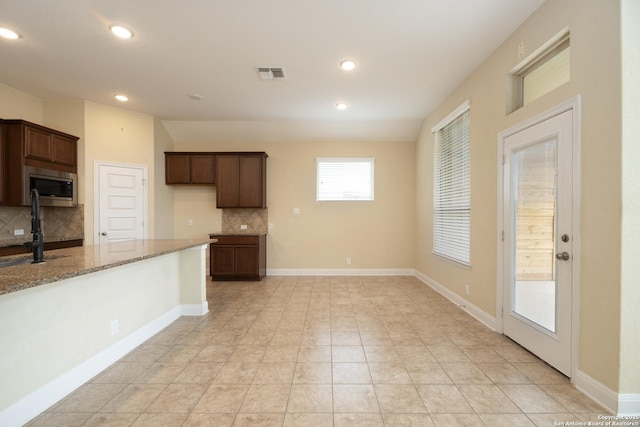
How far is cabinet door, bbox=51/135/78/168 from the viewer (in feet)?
13.3

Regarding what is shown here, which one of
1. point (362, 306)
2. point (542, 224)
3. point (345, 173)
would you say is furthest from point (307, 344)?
point (345, 173)

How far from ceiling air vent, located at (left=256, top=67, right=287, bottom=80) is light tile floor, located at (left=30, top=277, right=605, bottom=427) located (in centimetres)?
305

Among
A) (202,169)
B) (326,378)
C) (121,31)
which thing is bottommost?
(326,378)

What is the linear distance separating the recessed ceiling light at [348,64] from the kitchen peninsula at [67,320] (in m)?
2.72

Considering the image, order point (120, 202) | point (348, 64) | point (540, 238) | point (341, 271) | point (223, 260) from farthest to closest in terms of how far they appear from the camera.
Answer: point (341, 271) → point (223, 260) → point (120, 202) → point (348, 64) → point (540, 238)

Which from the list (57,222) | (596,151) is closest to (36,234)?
(57,222)

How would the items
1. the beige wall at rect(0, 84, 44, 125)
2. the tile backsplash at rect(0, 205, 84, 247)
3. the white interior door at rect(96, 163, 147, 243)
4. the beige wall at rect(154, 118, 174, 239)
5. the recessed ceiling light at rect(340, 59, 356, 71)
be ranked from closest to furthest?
1. the recessed ceiling light at rect(340, 59, 356, 71)
2. the beige wall at rect(0, 84, 44, 125)
3. the tile backsplash at rect(0, 205, 84, 247)
4. the white interior door at rect(96, 163, 147, 243)
5. the beige wall at rect(154, 118, 174, 239)

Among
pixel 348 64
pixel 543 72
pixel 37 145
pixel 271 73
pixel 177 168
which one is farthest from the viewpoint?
pixel 177 168

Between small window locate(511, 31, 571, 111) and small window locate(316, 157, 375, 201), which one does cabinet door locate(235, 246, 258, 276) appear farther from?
small window locate(511, 31, 571, 111)

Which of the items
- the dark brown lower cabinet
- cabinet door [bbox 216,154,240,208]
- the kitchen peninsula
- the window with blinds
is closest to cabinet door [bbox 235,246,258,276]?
the dark brown lower cabinet

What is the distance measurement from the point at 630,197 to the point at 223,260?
205 inches

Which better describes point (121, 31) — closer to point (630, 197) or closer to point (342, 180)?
point (342, 180)

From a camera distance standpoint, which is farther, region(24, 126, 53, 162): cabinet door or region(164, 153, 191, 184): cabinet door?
region(164, 153, 191, 184): cabinet door

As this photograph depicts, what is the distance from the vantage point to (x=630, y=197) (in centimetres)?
168
